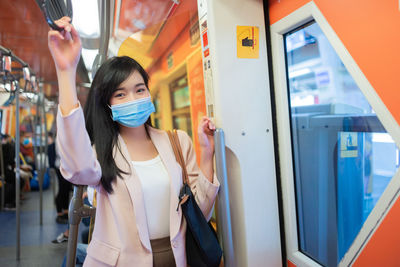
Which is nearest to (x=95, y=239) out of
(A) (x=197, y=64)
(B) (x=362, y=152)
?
(B) (x=362, y=152)

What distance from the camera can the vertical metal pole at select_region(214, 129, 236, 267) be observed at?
1425mm

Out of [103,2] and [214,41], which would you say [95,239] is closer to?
[214,41]

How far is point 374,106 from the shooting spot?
1.08m

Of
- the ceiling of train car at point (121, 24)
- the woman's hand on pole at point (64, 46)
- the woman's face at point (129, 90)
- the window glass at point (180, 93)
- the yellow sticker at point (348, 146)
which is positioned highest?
the ceiling of train car at point (121, 24)

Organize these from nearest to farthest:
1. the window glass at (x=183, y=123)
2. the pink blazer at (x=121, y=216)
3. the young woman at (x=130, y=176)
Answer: the pink blazer at (x=121, y=216) < the young woman at (x=130, y=176) < the window glass at (x=183, y=123)

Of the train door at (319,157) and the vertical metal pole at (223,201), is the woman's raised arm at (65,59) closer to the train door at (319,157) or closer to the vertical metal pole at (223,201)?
the vertical metal pole at (223,201)

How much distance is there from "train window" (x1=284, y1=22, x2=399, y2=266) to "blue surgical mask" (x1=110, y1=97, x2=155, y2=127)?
79 cm

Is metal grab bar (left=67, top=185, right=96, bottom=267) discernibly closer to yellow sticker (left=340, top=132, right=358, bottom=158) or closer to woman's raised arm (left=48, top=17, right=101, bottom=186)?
woman's raised arm (left=48, top=17, right=101, bottom=186)

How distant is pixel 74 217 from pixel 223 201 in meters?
0.74

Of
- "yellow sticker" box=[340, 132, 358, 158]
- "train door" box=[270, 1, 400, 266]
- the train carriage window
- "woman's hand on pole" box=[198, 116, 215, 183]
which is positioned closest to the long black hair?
"woman's hand on pole" box=[198, 116, 215, 183]

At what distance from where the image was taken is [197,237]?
4.46ft

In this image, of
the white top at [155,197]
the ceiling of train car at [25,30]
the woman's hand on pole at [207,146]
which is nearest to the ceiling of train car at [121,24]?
the ceiling of train car at [25,30]

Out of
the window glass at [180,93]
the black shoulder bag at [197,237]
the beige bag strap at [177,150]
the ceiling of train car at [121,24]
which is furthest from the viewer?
the window glass at [180,93]

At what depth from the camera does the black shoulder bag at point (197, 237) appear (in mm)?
1360
